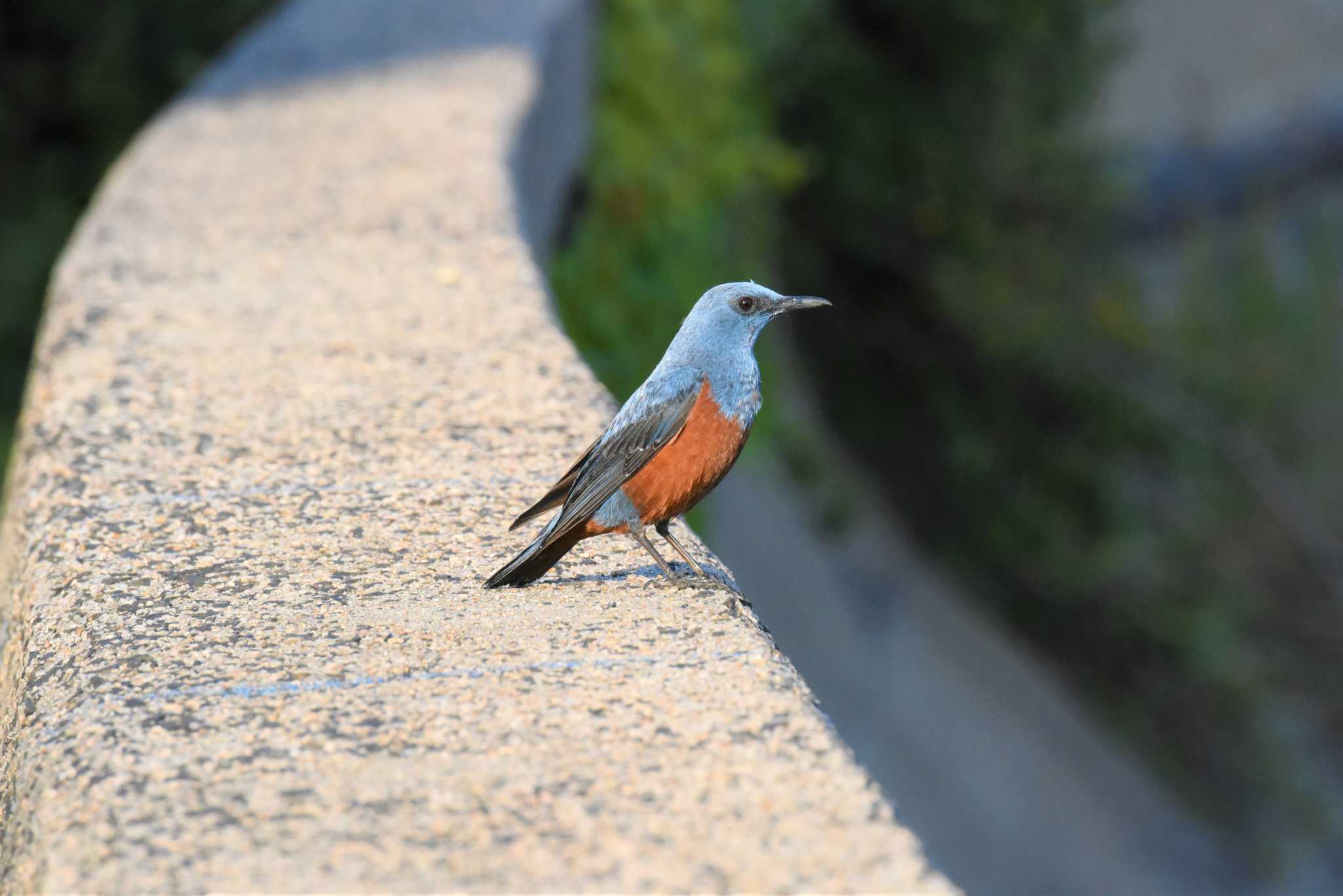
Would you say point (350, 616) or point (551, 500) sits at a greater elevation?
point (551, 500)

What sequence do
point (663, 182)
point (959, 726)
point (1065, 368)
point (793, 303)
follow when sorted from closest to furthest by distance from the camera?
point (793, 303) < point (663, 182) < point (959, 726) < point (1065, 368)

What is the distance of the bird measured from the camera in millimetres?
2209

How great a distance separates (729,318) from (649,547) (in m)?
0.38

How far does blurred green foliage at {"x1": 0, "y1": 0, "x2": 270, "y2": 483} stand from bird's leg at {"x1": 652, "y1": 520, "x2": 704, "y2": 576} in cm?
400

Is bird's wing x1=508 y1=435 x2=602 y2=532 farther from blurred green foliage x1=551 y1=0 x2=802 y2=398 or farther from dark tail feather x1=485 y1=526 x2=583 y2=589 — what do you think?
blurred green foliage x1=551 y1=0 x2=802 y2=398

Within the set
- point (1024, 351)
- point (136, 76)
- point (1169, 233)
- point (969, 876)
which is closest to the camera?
point (136, 76)

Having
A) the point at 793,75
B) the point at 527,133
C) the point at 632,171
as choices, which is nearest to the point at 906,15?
the point at 793,75

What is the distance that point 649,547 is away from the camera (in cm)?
227

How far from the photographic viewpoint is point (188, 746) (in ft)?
5.79

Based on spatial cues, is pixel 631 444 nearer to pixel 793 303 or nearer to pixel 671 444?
pixel 671 444

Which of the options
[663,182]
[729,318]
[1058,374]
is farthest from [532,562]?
[1058,374]

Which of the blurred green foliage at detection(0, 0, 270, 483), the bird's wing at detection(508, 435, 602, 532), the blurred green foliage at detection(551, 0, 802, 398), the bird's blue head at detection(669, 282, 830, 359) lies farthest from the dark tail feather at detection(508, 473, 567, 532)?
the blurred green foliage at detection(0, 0, 270, 483)

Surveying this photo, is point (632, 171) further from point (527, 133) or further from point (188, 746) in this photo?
point (188, 746)

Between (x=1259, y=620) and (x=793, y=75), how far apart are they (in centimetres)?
480
